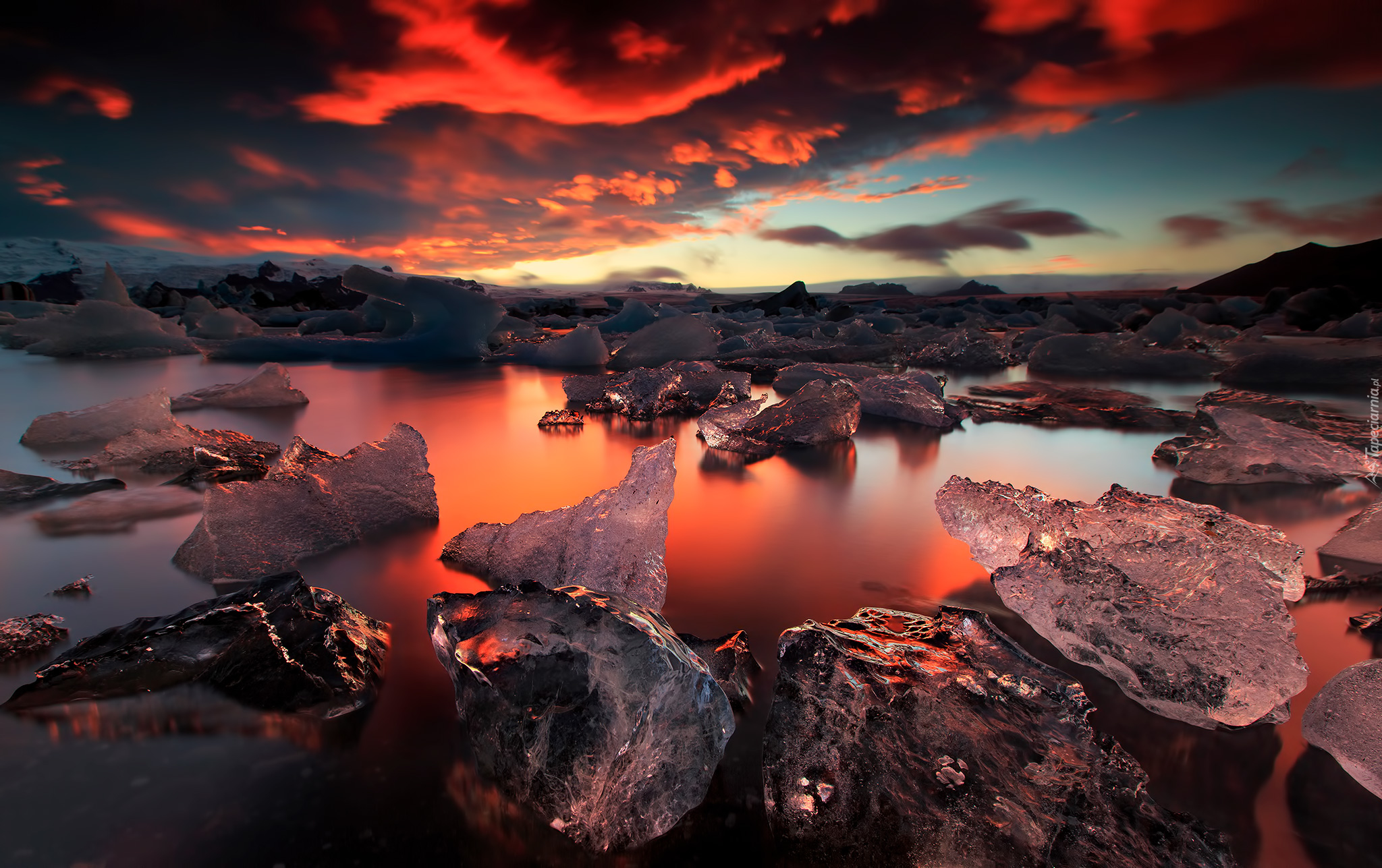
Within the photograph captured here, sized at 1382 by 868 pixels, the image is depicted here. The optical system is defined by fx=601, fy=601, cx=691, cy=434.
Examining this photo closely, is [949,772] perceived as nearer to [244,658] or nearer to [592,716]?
[592,716]

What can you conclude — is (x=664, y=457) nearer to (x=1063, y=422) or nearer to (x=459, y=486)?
(x=459, y=486)

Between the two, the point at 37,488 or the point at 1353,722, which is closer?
the point at 1353,722

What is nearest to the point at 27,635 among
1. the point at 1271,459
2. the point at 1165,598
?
the point at 1165,598

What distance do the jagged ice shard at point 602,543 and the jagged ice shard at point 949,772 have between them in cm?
33

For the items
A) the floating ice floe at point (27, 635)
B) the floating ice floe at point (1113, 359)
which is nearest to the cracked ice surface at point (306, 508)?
the floating ice floe at point (27, 635)

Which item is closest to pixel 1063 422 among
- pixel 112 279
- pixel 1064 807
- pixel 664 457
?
pixel 664 457

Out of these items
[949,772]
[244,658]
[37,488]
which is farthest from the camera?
[37,488]

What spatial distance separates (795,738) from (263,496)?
3.45ft

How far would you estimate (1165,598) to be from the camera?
0.73 meters

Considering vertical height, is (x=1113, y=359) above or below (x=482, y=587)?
above

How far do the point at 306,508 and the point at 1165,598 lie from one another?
A: 1366 millimetres

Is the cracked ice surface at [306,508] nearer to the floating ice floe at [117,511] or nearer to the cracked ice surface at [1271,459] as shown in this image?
the floating ice floe at [117,511]

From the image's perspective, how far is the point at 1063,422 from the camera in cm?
253

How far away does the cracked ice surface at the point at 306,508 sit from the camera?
1.02 meters
